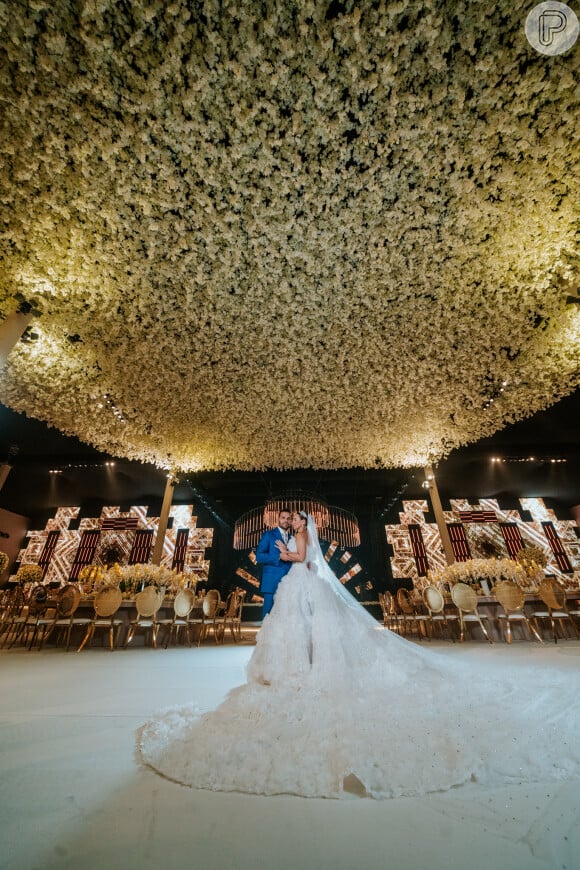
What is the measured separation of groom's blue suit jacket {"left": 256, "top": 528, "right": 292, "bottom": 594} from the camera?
11.6 ft

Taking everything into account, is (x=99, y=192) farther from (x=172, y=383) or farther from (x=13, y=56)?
(x=172, y=383)

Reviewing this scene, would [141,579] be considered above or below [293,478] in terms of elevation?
below

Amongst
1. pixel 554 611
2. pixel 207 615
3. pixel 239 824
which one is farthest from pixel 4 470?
pixel 554 611

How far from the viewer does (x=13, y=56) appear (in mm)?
2805

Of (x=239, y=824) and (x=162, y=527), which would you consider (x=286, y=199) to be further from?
(x=162, y=527)

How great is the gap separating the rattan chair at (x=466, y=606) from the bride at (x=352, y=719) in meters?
3.14

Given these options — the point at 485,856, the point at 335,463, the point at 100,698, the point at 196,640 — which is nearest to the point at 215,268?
the point at 100,698

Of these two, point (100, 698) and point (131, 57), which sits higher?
point (131, 57)

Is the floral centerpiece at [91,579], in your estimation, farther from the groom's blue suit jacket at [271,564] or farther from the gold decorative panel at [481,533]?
the gold decorative panel at [481,533]

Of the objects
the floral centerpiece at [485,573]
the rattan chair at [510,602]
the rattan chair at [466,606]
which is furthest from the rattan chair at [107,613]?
the floral centerpiece at [485,573]

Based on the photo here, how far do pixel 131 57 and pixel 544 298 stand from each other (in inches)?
222

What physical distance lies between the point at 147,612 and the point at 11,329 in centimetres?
509

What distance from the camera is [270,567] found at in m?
3.59

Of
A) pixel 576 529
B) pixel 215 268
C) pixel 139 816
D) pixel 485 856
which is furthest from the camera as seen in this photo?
pixel 576 529
